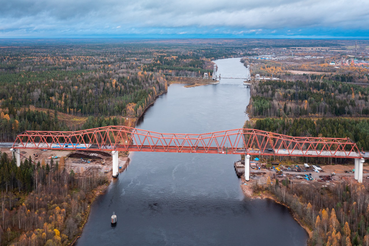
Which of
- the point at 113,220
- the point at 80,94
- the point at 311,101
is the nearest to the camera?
the point at 113,220

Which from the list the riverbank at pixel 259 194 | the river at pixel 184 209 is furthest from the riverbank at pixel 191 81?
the riverbank at pixel 259 194

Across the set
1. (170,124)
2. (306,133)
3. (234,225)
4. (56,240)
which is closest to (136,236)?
(56,240)

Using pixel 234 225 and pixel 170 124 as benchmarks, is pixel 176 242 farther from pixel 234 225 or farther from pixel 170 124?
pixel 170 124

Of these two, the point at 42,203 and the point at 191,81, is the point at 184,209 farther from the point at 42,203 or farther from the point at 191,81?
the point at 191,81

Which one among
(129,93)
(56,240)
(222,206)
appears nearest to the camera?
(56,240)

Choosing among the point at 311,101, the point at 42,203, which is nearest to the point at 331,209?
the point at 42,203

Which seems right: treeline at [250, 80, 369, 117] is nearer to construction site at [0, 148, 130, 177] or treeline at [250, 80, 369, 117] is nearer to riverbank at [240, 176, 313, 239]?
riverbank at [240, 176, 313, 239]
